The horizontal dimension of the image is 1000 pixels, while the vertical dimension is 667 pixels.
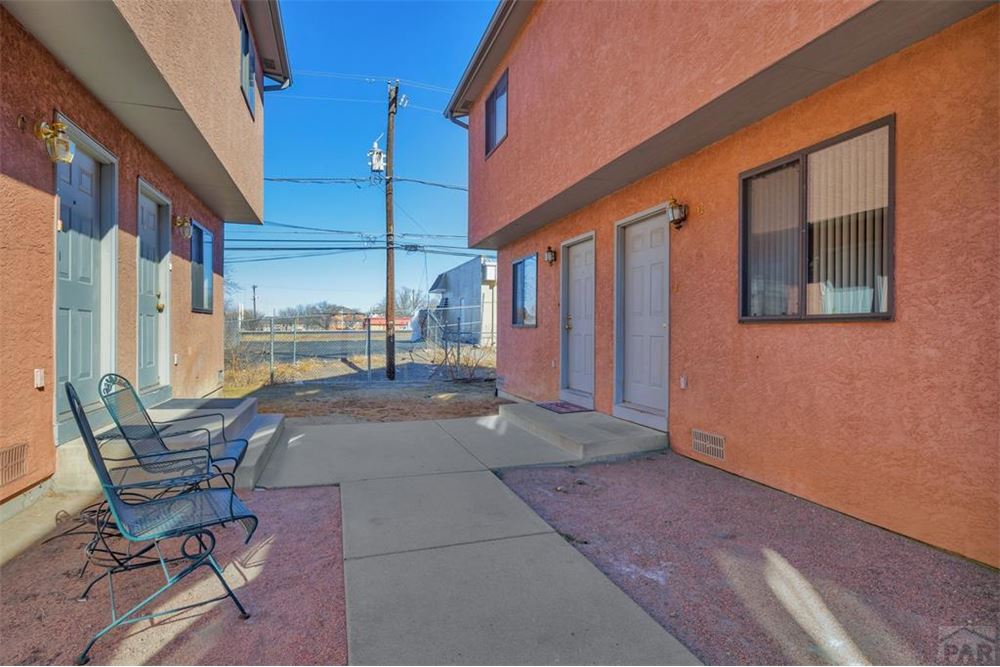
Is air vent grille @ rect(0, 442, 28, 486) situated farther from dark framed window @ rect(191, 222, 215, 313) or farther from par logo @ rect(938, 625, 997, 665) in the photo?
par logo @ rect(938, 625, 997, 665)

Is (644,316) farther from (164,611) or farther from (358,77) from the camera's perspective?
(358,77)

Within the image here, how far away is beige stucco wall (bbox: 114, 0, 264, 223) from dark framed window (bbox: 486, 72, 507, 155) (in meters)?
3.87

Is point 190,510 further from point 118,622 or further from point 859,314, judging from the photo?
point 859,314

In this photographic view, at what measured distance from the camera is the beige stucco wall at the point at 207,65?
3.62 meters

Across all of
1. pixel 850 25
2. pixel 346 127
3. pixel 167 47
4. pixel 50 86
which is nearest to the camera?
pixel 850 25

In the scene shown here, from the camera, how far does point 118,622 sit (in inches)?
79.4

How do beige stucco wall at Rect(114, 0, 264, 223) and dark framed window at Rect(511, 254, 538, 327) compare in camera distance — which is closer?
beige stucco wall at Rect(114, 0, 264, 223)

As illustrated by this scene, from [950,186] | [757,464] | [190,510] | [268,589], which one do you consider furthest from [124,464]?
[950,186]

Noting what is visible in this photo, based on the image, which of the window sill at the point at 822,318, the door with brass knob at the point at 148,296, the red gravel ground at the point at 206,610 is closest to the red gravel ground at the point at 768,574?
the window sill at the point at 822,318

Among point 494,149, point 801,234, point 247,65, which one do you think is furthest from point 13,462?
point 494,149

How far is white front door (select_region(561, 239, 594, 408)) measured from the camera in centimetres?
674

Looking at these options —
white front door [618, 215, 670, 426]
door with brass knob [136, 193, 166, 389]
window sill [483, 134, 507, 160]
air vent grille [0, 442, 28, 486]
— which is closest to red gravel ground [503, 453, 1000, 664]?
white front door [618, 215, 670, 426]

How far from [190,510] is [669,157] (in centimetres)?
478

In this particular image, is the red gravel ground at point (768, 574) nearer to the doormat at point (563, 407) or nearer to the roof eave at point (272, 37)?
the doormat at point (563, 407)
